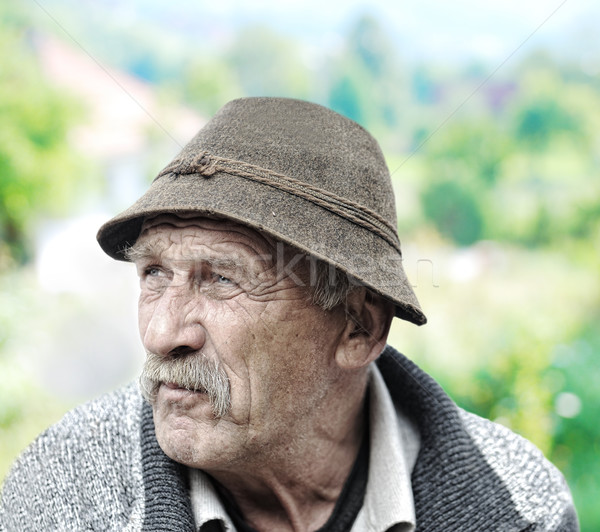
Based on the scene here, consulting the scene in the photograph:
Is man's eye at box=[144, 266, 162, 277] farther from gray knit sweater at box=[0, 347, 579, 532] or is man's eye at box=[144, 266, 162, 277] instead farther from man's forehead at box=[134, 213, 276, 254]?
gray knit sweater at box=[0, 347, 579, 532]

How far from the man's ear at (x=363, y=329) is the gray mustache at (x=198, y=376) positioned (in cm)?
45

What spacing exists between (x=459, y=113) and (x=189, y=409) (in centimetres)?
503

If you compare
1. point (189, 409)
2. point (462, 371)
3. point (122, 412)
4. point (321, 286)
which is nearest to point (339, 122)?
point (321, 286)

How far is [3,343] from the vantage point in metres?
5.81

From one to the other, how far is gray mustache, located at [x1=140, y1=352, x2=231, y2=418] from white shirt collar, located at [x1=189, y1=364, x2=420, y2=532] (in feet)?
1.15

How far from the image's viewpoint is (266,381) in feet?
6.77

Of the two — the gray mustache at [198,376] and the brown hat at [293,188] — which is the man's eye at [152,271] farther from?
the gray mustache at [198,376]

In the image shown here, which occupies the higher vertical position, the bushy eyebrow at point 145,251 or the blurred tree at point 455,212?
the blurred tree at point 455,212

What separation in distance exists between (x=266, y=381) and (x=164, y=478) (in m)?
0.45

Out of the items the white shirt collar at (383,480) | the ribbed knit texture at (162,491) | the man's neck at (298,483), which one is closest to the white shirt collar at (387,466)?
the white shirt collar at (383,480)

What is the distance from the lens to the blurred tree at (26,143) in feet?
21.1

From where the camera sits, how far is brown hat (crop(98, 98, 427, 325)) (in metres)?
1.91

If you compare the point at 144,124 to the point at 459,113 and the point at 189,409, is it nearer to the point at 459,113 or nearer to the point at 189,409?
the point at 459,113

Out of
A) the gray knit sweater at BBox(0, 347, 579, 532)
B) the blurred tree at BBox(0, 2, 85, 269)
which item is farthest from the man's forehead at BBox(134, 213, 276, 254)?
the blurred tree at BBox(0, 2, 85, 269)
